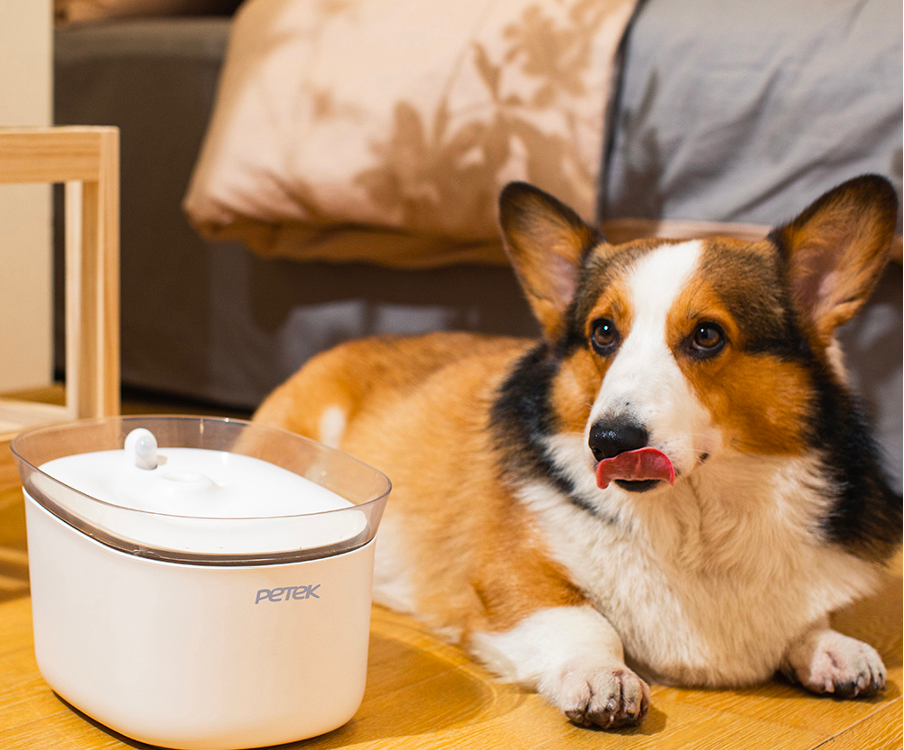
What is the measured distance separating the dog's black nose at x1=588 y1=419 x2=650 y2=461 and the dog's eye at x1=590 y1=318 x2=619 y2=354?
18 cm

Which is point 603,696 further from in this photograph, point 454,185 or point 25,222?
point 25,222

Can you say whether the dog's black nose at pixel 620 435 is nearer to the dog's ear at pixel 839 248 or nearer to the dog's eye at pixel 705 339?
the dog's eye at pixel 705 339

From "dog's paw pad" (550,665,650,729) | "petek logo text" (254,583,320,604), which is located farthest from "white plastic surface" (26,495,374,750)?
"dog's paw pad" (550,665,650,729)

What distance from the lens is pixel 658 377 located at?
1228 millimetres

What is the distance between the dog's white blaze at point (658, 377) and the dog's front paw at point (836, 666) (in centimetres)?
35

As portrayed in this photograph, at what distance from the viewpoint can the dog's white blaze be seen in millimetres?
1195

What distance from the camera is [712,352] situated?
4.20ft

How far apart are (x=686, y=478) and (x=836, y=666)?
0.33 metres

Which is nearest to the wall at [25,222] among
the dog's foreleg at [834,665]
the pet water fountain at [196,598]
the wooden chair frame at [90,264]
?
the wooden chair frame at [90,264]

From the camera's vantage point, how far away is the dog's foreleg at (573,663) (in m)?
1.22

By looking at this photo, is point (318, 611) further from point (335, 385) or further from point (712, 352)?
point (335, 385)

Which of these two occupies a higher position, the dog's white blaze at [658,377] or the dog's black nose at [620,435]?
the dog's white blaze at [658,377]

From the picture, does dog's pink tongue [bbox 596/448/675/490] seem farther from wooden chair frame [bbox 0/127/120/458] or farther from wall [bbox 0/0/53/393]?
wall [bbox 0/0/53/393]

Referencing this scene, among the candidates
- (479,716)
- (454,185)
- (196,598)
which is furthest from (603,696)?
(454,185)
